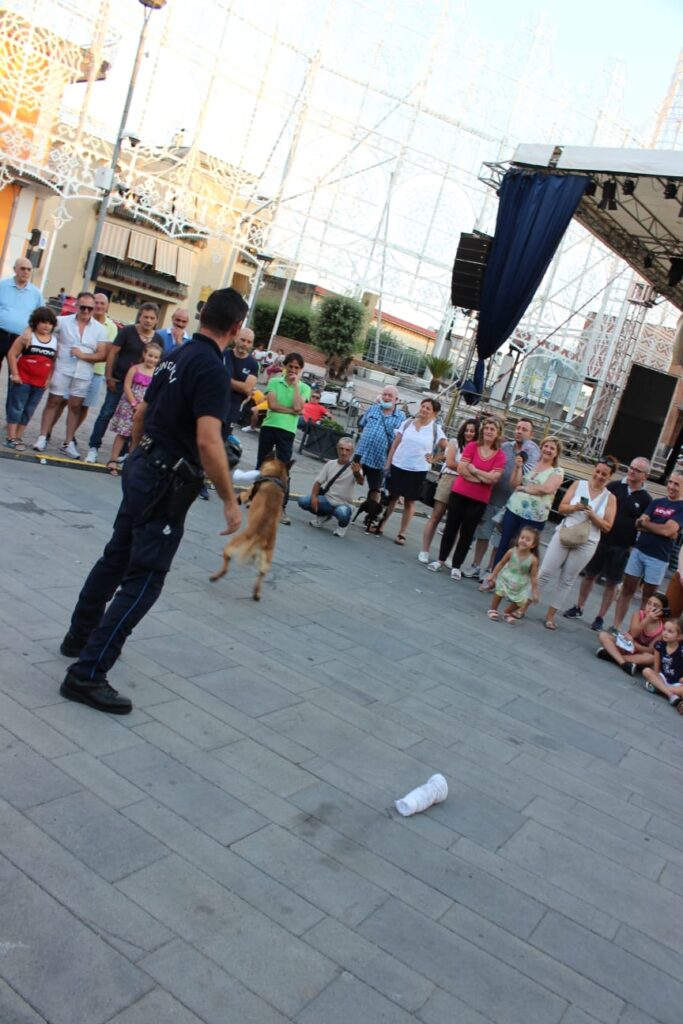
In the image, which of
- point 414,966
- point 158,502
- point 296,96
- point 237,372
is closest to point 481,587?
point 237,372

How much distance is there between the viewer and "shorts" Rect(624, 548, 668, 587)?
27.0 ft

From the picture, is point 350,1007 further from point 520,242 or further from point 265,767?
point 520,242

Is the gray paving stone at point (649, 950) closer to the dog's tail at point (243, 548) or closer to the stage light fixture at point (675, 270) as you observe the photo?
the dog's tail at point (243, 548)

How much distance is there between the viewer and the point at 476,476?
8.45m

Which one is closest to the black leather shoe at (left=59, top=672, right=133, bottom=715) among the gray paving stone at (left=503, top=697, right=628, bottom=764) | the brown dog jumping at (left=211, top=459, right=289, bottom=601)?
the brown dog jumping at (left=211, top=459, right=289, bottom=601)

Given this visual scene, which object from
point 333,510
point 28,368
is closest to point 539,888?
point 333,510

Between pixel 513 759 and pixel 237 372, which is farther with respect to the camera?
pixel 237 372

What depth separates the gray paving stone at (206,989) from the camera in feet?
7.29

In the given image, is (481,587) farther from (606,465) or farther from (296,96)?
(296,96)

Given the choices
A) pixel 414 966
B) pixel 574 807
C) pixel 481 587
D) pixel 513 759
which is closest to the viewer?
pixel 414 966

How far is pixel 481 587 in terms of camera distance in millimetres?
8656

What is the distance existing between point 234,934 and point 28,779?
0.93m

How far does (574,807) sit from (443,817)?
877 millimetres

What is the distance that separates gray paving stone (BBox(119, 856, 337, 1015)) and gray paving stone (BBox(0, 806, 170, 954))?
62mm
